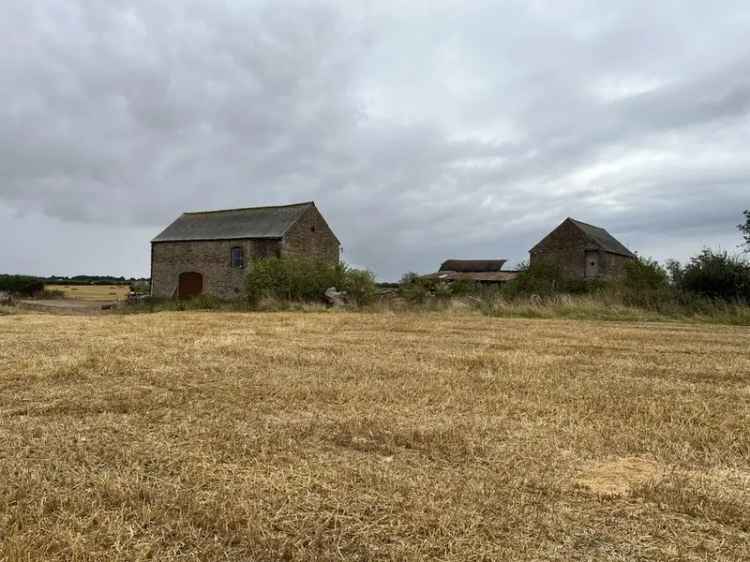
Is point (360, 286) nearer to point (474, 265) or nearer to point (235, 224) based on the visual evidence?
point (235, 224)

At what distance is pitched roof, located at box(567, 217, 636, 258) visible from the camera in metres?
42.5

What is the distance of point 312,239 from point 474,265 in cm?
3331

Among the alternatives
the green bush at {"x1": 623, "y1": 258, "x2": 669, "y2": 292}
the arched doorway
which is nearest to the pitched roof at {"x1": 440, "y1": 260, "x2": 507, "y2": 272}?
the green bush at {"x1": 623, "y1": 258, "x2": 669, "y2": 292}

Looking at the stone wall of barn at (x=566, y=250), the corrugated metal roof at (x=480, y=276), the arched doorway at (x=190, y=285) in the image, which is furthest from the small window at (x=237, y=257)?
the corrugated metal roof at (x=480, y=276)

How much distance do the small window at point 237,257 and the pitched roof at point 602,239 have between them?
25.4 metres

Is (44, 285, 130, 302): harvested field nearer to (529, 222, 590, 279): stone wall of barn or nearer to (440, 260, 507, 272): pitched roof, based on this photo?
(529, 222, 590, 279): stone wall of barn

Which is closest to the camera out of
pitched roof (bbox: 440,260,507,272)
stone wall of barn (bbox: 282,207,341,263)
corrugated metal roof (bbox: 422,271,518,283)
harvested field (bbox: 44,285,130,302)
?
stone wall of barn (bbox: 282,207,341,263)

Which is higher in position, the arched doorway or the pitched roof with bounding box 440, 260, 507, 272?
the pitched roof with bounding box 440, 260, 507, 272

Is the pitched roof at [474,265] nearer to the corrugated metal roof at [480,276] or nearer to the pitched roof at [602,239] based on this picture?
the corrugated metal roof at [480,276]

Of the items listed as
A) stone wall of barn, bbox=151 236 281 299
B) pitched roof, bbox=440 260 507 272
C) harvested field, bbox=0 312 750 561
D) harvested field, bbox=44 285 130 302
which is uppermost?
pitched roof, bbox=440 260 507 272

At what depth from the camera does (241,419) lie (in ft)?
14.3

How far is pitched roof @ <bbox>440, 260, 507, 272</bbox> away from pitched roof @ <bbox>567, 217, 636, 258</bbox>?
649 inches

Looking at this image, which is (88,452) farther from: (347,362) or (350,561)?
(347,362)

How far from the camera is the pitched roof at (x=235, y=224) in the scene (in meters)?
33.9
